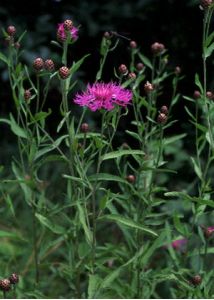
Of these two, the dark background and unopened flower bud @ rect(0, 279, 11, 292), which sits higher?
the dark background

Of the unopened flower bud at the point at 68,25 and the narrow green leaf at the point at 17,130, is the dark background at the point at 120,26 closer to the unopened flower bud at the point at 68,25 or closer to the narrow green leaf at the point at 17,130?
the narrow green leaf at the point at 17,130

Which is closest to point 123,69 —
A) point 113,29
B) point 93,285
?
point 93,285

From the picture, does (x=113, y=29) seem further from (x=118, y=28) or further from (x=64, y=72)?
(x=64, y=72)

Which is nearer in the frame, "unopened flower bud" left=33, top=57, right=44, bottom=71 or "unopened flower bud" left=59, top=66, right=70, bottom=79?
"unopened flower bud" left=59, top=66, right=70, bottom=79

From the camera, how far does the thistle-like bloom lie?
2037 millimetres

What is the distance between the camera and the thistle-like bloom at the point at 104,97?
204cm

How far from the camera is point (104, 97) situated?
2043 mm

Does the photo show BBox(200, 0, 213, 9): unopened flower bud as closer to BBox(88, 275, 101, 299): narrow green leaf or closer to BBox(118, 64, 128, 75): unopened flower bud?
BBox(118, 64, 128, 75): unopened flower bud

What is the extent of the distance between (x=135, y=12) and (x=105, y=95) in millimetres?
2250

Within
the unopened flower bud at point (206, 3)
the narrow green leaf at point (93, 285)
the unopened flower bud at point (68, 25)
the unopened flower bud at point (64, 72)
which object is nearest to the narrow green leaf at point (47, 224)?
the narrow green leaf at point (93, 285)

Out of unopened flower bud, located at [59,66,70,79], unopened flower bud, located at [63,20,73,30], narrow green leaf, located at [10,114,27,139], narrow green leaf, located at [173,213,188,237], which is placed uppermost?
unopened flower bud, located at [63,20,73,30]

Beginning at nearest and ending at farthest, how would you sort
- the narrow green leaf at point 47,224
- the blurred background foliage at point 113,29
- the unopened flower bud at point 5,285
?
the unopened flower bud at point 5,285, the narrow green leaf at point 47,224, the blurred background foliage at point 113,29

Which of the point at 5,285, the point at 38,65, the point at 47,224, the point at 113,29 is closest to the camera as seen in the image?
the point at 5,285

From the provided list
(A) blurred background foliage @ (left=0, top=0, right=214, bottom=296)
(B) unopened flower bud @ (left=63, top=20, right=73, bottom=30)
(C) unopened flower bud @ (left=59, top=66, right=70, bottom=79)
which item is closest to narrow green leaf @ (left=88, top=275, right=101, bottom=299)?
(C) unopened flower bud @ (left=59, top=66, right=70, bottom=79)
